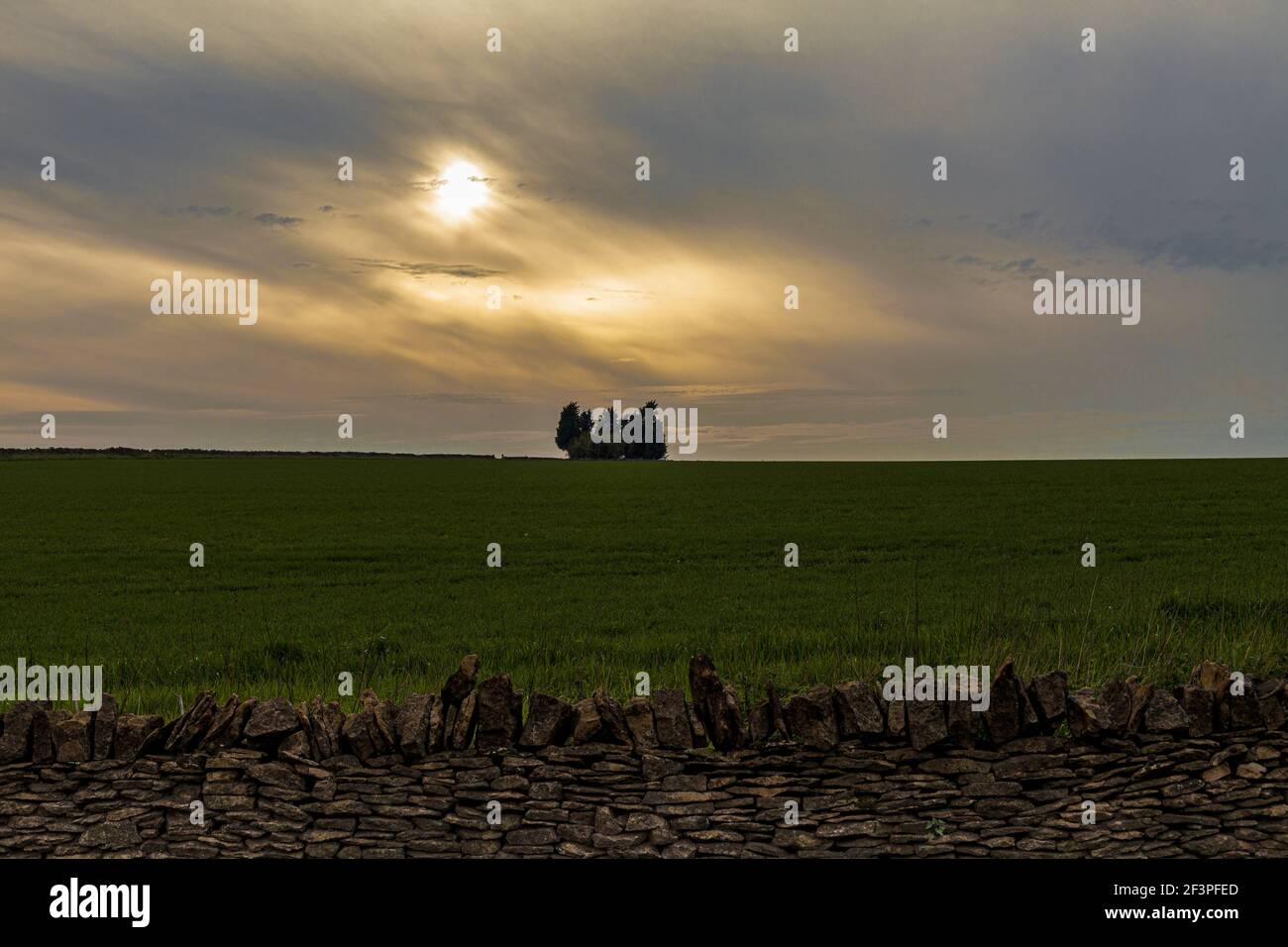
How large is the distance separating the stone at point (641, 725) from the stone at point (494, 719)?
88 cm

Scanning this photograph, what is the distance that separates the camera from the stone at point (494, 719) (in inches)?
285

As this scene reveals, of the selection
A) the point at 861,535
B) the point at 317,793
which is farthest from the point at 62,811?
the point at 861,535

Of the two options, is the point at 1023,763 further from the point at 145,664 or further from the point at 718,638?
the point at 145,664

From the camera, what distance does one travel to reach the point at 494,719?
23.8 ft

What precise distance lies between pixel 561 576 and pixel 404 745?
1724cm

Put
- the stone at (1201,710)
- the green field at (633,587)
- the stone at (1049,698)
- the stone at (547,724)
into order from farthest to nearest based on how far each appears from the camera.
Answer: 1. the green field at (633,587)
2. the stone at (1201,710)
3. the stone at (1049,698)
4. the stone at (547,724)

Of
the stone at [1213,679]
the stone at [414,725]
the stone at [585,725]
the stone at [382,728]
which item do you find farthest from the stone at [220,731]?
the stone at [1213,679]

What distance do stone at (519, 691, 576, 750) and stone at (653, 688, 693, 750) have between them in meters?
0.65

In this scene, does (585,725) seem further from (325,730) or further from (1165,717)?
(1165,717)

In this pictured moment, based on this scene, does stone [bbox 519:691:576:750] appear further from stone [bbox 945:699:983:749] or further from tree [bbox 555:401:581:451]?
tree [bbox 555:401:581:451]

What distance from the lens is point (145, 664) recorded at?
13.5 m

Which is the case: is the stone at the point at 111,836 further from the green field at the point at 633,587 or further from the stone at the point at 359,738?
the green field at the point at 633,587

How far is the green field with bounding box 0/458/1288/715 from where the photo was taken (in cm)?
1245

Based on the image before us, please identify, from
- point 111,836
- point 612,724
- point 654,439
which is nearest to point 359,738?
point 111,836
